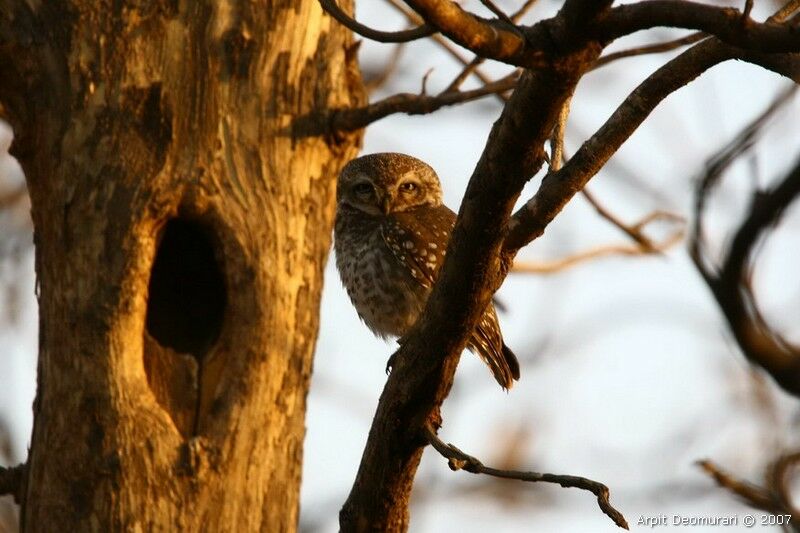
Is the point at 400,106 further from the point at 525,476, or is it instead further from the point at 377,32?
the point at 525,476

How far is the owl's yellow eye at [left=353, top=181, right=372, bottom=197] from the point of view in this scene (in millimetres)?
6578

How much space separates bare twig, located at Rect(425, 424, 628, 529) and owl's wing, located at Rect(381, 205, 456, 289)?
2.27 metres

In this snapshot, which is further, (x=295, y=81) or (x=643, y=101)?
(x=295, y=81)

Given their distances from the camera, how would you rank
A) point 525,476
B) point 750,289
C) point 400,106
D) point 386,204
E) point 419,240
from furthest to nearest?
point 386,204 < point 419,240 < point 400,106 < point 525,476 < point 750,289

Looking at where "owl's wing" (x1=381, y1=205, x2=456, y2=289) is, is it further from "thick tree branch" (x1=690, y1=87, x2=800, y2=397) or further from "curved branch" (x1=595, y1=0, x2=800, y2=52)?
A: "thick tree branch" (x1=690, y1=87, x2=800, y2=397)

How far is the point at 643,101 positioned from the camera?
10.9ft

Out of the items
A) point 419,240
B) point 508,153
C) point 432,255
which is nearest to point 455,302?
point 508,153

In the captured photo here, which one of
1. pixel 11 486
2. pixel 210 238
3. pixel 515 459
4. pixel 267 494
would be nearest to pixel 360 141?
pixel 210 238

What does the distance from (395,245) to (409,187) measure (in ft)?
2.58

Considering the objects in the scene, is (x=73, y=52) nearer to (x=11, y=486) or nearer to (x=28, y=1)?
(x=28, y=1)

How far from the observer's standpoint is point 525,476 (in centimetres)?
321

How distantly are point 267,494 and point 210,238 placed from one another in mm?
1011

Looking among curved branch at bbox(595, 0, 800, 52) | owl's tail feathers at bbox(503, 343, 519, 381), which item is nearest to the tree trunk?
owl's tail feathers at bbox(503, 343, 519, 381)

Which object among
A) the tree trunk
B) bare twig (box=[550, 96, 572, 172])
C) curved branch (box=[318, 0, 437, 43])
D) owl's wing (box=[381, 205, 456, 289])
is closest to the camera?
curved branch (box=[318, 0, 437, 43])
